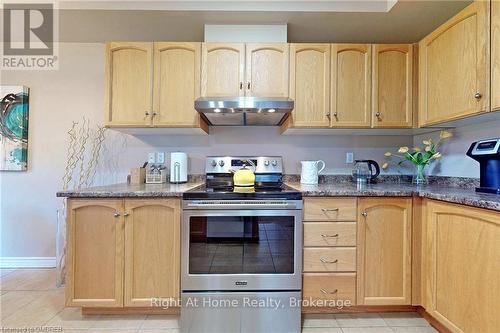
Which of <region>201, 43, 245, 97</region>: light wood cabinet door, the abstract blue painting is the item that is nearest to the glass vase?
<region>201, 43, 245, 97</region>: light wood cabinet door

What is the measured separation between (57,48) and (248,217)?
102 inches

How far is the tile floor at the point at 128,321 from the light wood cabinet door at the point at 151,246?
0.18m

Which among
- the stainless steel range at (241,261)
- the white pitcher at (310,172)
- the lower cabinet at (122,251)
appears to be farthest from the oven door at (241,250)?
the white pitcher at (310,172)

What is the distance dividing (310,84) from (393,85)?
674mm

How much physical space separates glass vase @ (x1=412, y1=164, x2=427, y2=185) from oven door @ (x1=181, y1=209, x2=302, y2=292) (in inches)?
50.4

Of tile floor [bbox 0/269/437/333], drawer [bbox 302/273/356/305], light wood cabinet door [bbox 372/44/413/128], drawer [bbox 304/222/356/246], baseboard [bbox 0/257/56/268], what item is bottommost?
tile floor [bbox 0/269/437/333]


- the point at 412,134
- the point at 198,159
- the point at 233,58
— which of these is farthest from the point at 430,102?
the point at 198,159

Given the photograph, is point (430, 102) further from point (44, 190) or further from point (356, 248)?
point (44, 190)

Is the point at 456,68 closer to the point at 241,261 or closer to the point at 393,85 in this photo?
the point at 393,85

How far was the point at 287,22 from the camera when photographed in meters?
2.21

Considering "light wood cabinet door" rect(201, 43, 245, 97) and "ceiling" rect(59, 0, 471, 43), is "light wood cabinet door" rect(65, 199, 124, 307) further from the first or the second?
"ceiling" rect(59, 0, 471, 43)

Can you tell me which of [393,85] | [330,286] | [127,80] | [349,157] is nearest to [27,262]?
[127,80]

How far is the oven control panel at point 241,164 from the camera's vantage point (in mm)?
2475

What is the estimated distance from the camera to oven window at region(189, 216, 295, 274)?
5.71ft
